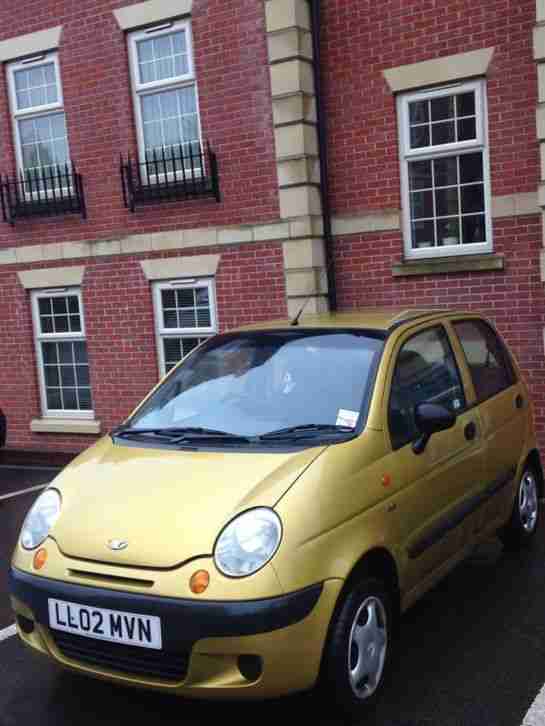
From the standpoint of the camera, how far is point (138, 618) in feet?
11.4

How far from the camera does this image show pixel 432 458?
456 cm

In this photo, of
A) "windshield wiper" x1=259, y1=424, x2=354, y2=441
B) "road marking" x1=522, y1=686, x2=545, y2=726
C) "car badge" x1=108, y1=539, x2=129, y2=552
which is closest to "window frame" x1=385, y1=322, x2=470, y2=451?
"windshield wiper" x1=259, y1=424, x2=354, y2=441

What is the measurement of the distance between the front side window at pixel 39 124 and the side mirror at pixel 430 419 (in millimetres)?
8335

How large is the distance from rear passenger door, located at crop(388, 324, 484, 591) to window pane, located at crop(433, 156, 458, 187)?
428 centimetres

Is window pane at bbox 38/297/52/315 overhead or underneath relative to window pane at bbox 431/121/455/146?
underneath

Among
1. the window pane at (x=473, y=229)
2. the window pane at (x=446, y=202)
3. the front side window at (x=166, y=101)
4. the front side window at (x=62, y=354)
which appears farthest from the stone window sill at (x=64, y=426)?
the window pane at (x=473, y=229)

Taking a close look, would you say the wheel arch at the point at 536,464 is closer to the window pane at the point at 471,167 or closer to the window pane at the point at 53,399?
the window pane at the point at 471,167

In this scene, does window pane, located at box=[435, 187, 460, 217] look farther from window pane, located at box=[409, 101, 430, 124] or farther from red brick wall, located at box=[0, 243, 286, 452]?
red brick wall, located at box=[0, 243, 286, 452]

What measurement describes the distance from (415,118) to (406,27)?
0.94 meters

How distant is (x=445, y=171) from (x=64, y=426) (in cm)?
617

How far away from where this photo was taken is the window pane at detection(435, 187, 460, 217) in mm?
9070

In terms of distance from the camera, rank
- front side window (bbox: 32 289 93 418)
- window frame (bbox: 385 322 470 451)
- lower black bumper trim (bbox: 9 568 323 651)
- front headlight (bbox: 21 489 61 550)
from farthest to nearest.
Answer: front side window (bbox: 32 289 93 418)
window frame (bbox: 385 322 470 451)
front headlight (bbox: 21 489 61 550)
lower black bumper trim (bbox: 9 568 323 651)

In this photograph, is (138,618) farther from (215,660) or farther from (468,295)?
(468,295)

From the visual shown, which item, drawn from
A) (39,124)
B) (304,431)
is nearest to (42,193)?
(39,124)
